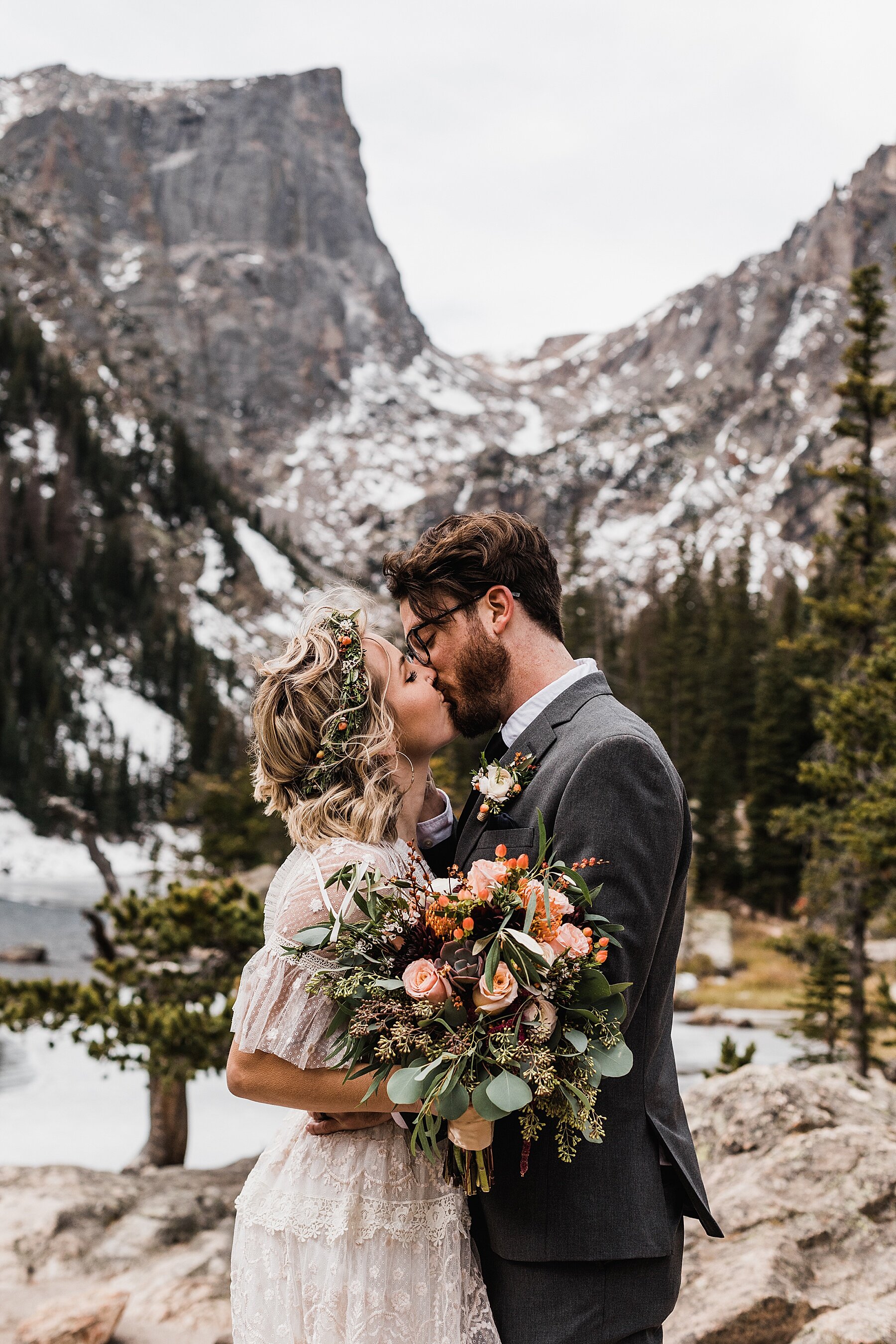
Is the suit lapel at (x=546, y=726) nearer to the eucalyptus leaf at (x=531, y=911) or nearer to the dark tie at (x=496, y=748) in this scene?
the dark tie at (x=496, y=748)

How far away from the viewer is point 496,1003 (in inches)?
87.0

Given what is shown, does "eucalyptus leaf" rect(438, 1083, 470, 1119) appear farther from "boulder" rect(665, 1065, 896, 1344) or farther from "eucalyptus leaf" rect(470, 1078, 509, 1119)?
"boulder" rect(665, 1065, 896, 1344)

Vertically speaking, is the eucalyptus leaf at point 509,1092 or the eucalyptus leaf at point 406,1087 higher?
the eucalyptus leaf at point 509,1092

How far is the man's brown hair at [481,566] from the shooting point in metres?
3.14

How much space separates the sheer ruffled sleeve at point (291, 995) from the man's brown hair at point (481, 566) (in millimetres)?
874

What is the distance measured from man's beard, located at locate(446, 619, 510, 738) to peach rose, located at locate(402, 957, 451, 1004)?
1.10 meters

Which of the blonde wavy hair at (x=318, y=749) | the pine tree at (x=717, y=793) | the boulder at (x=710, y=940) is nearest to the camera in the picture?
the blonde wavy hair at (x=318, y=749)

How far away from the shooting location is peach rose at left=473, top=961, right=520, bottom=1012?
2195mm

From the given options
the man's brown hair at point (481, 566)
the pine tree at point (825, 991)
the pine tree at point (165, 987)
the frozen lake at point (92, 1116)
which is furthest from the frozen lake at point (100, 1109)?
the man's brown hair at point (481, 566)

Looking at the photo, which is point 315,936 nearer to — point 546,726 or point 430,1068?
point 430,1068

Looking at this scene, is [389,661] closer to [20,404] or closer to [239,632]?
[239,632]

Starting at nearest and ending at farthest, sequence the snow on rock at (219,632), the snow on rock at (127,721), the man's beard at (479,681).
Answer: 1. the man's beard at (479,681)
2. the snow on rock at (127,721)
3. the snow on rock at (219,632)

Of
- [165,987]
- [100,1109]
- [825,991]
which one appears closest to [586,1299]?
[165,987]

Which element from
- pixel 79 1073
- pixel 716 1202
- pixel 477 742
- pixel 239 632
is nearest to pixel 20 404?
pixel 239 632
